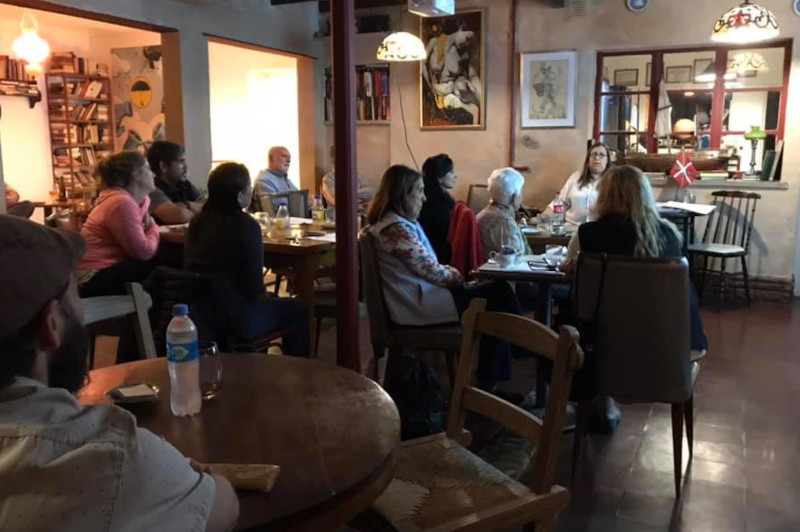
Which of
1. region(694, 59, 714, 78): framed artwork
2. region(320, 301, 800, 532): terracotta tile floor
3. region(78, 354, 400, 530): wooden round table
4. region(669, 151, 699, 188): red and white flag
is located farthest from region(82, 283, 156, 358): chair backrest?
region(694, 59, 714, 78): framed artwork

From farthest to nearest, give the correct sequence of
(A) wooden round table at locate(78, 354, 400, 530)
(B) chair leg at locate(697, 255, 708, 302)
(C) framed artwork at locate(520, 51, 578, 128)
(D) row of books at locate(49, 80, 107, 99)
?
(D) row of books at locate(49, 80, 107, 99), (C) framed artwork at locate(520, 51, 578, 128), (B) chair leg at locate(697, 255, 708, 302), (A) wooden round table at locate(78, 354, 400, 530)

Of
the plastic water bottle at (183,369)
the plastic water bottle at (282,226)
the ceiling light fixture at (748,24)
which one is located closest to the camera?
the plastic water bottle at (183,369)

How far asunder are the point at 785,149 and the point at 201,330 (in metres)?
4.81

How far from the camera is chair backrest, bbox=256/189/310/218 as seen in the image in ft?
16.4

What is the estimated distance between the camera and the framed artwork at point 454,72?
21.3ft

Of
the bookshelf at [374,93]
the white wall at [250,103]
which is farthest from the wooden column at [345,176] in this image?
the white wall at [250,103]

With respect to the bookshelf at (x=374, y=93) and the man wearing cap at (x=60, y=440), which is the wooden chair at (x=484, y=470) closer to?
the man wearing cap at (x=60, y=440)

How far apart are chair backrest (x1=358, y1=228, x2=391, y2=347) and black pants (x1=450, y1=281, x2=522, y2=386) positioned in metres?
0.34

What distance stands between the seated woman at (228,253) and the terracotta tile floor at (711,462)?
1475mm

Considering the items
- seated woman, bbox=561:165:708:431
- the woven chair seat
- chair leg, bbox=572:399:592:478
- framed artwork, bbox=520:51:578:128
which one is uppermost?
framed artwork, bbox=520:51:578:128

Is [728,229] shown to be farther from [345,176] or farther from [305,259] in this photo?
[345,176]

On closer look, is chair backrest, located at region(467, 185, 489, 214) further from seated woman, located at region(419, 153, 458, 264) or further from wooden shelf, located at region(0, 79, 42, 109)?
wooden shelf, located at region(0, 79, 42, 109)

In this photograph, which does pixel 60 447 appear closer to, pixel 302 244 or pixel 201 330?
pixel 201 330

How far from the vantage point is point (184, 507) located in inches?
36.9
